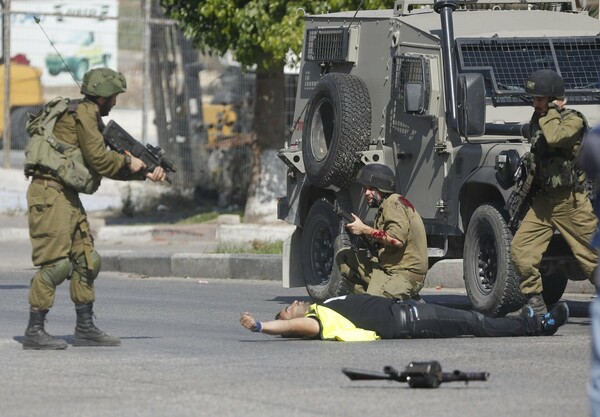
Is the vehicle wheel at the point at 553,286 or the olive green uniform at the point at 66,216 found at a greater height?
the olive green uniform at the point at 66,216

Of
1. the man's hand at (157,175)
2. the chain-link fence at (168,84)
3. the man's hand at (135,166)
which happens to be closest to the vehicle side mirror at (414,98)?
the man's hand at (157,175)

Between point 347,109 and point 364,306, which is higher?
point 347,109

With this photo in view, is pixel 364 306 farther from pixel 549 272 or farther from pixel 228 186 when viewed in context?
pixel 228 186

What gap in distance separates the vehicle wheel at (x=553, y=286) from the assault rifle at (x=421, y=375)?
16.2 feet

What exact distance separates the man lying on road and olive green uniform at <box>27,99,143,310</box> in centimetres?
126

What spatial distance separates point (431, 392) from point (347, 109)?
4.89 metres

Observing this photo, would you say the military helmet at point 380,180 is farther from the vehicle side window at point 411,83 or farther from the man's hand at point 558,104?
the man's hand at point 558,104

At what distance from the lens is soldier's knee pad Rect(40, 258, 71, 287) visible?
873 cm

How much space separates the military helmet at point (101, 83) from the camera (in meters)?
8.89

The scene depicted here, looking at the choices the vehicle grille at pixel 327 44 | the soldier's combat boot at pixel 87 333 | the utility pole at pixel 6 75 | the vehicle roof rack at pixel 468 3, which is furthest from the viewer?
the utility pole at pixel 6 75

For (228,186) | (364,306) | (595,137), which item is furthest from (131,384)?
(228,186)

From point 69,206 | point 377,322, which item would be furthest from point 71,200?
point 377,322

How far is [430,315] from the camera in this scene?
9.34m

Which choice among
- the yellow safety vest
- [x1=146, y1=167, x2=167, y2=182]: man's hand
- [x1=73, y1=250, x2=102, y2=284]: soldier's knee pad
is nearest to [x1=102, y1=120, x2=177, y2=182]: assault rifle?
[x1=146, y1=167, x2=167, y2=182]: man's hand
